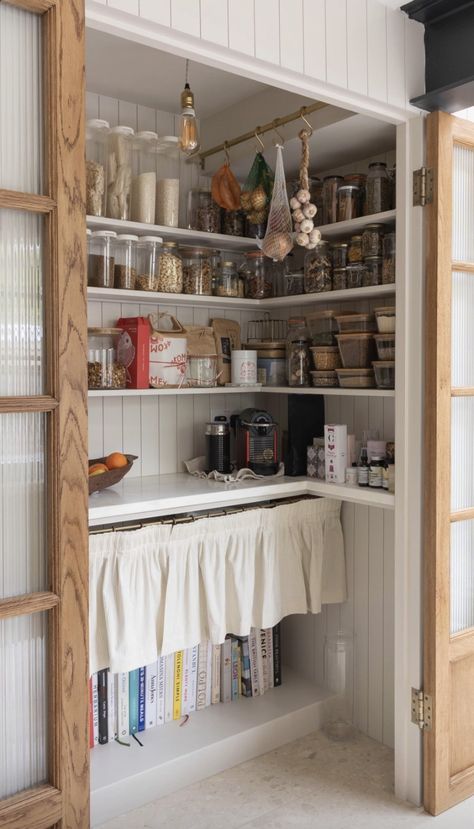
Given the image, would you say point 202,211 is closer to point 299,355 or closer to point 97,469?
point 299,355

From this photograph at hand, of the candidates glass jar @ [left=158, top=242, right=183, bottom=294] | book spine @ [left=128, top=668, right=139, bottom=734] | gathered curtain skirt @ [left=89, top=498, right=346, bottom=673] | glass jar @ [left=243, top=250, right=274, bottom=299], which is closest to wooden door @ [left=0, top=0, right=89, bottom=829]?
gathered curtain skirt @ [left=89, top=498, right=346, bottom=673]

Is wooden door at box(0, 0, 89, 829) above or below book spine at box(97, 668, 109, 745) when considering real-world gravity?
above

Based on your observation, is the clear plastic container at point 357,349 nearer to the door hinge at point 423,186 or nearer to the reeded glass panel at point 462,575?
the door hinge at point 423,186

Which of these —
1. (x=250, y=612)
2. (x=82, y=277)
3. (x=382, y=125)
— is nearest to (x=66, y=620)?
(x=82, y=277)

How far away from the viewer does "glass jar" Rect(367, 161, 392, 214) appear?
8.45 ft

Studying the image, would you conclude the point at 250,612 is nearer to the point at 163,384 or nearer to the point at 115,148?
the point at 163,384

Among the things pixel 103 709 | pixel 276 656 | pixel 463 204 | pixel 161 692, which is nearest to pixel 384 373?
pixel 463 204

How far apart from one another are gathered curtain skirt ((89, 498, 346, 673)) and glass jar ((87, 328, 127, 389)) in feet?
1.83

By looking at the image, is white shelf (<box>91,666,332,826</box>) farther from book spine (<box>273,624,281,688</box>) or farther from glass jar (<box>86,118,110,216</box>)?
glass jar (<box>86,118,110,216</box>)

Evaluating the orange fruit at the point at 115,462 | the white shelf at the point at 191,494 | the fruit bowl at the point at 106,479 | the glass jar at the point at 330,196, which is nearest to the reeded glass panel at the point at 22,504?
the white shelf at the point at 191,494

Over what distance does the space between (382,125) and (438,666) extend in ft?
5.96

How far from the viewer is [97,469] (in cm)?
248

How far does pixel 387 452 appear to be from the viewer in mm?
2635

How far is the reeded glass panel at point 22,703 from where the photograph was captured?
59.3 inches
